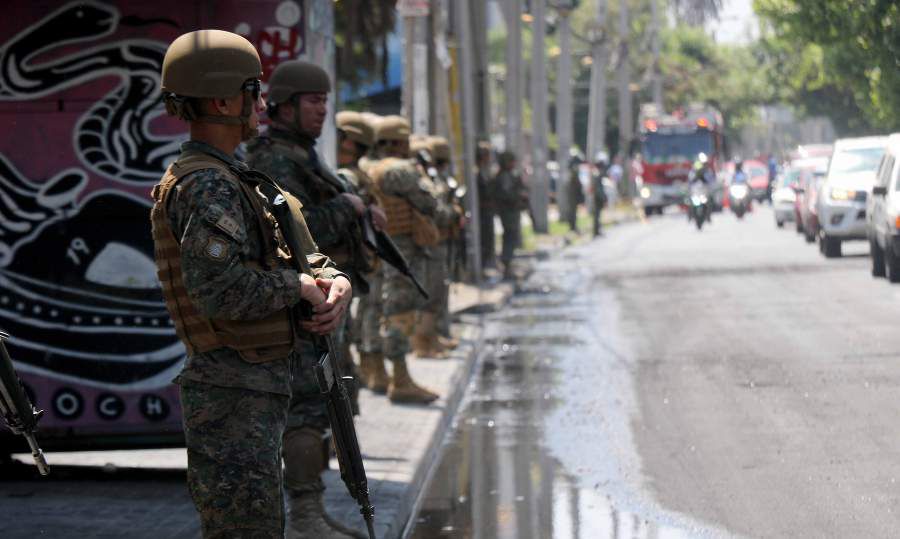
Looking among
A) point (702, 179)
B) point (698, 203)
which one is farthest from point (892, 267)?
point (702, 179)

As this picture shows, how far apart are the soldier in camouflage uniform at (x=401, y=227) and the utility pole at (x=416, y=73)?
4781 mm

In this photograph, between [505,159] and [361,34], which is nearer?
[505,159]

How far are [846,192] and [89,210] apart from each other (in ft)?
61.7

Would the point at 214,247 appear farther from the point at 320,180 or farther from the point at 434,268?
the point at 434,268

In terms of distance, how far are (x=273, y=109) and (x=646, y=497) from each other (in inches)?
103

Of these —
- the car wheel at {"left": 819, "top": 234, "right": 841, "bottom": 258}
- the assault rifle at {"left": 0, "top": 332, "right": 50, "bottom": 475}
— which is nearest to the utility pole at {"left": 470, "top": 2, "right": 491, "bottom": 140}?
the car wheel at {"left": 819, "top": 234, "right": 841, "bottom": 258}

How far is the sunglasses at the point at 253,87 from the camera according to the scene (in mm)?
4953

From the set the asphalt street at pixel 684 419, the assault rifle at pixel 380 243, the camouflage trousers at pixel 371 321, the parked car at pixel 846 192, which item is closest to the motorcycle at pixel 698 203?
the parked car at pixel 846 192

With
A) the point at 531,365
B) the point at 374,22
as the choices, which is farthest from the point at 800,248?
the point at 531,365

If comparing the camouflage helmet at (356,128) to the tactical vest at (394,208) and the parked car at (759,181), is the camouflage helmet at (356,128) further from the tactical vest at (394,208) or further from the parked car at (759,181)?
the parked car at (759,181)

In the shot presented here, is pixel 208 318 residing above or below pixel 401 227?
above

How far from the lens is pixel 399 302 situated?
1183cm

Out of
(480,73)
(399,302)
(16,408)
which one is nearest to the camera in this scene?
(16,408)

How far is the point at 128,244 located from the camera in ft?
26.9
